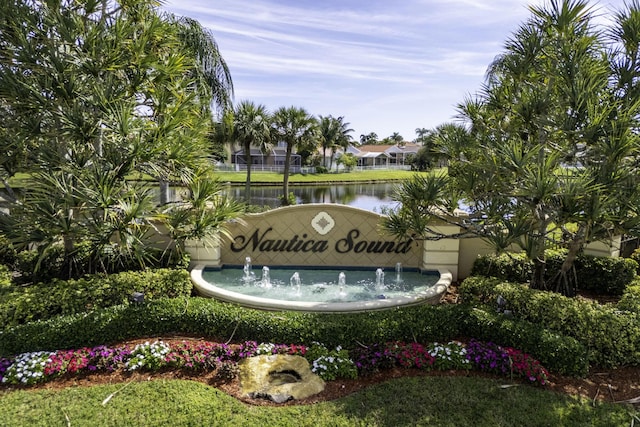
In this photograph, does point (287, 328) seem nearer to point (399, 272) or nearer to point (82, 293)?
point (82, 293)

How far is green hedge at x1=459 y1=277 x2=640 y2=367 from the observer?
19.1ft

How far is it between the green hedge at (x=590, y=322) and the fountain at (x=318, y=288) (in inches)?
76.9

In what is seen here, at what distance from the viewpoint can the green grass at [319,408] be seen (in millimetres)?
4547

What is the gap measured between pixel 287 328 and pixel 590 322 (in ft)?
15.6

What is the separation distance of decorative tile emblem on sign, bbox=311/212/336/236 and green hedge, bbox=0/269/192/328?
4.00 meters

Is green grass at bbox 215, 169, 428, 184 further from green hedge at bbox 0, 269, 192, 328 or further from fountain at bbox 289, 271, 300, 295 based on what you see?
green hedge at bbox 0, 269, 192, 328

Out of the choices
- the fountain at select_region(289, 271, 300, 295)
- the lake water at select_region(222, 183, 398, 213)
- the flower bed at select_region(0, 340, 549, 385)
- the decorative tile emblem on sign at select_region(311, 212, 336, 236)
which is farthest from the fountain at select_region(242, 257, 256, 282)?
the lake water at select_region(222, 183, 398, 213)

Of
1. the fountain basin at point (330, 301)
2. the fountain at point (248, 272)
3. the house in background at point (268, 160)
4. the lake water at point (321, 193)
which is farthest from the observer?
the house in background at point (268, 160)

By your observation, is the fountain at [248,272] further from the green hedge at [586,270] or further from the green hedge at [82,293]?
the green hedge at [586,270]

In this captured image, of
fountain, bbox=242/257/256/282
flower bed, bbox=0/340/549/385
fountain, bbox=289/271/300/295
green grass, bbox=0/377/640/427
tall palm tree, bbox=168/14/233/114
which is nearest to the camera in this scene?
green grass, bbox=0/377/640/427

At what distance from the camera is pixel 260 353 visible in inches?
235

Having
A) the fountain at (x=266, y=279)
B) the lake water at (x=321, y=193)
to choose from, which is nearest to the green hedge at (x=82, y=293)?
the fountain at (x=266, y=279)

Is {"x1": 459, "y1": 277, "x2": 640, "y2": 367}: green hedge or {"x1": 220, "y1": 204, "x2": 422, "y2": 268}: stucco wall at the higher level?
{"x1": 220, "y1": 204, "x2": 422, "y2": 268}: stucco wall

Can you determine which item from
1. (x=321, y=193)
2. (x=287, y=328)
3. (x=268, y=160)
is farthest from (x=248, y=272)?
(x=268, y=160)
